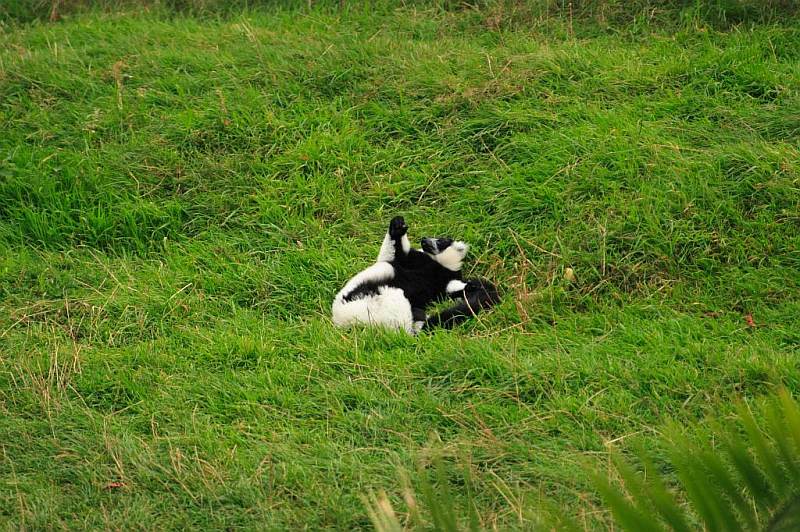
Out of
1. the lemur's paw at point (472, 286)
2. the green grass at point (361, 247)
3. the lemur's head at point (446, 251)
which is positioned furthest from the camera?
the lemur's head at point (446, 251)

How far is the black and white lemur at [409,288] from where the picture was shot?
13.4 ft

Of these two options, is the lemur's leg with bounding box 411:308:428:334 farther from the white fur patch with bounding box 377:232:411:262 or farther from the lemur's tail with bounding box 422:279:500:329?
the white fur patch with bounding box 377:232:411:262

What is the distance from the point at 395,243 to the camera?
14.4 feet

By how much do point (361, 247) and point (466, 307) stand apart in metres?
0.78

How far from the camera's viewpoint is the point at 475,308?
4.18 metres

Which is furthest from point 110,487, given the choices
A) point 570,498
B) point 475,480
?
point 570,498

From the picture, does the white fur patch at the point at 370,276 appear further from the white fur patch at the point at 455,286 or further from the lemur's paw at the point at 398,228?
the white fur patch at the point at 455,286

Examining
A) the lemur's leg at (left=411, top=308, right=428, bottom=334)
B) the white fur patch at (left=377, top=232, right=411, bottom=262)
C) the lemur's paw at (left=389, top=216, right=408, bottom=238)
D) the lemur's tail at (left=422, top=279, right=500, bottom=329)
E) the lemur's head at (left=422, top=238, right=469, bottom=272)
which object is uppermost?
the lemur's paw at (left=389, top=216, right=408, bottom=238)

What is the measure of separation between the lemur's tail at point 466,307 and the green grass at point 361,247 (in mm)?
78

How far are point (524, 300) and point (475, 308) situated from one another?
235mm

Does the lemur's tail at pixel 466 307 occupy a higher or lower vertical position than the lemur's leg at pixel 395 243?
lower

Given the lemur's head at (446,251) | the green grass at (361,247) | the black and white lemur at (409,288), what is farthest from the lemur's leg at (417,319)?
the lemur's head at (446,251)

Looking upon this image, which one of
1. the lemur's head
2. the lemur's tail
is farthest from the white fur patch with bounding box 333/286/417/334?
the lemur's head

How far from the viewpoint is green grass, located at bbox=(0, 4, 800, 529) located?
3342 mm
